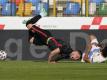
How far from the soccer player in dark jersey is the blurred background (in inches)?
169

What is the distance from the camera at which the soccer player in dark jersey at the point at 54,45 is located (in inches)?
591

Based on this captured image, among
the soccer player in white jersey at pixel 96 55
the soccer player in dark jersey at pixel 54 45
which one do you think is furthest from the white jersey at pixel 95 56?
the soccer player in dark jersey at pixel 54 45

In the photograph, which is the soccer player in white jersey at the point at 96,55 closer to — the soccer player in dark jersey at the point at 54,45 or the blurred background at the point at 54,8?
the soccer player in dark jersey at the point at 54,45

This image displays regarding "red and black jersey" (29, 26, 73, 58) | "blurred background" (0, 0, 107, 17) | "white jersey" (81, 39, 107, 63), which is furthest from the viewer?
"blurred background" (0, 0, 107, 17)

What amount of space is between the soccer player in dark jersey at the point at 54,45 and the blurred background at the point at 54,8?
14.1 ft

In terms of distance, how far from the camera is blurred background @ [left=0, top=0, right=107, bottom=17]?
2052 cm

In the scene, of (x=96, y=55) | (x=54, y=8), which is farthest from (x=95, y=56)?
(x=54, y=8)

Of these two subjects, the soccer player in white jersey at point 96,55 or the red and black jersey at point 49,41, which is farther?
the soccer player in white jersey at point 96,55

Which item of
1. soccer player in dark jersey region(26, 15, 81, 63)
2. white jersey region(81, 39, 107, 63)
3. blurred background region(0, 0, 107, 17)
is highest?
→ blurred background region(0, 0, 107, 17)

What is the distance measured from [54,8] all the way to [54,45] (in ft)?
17.5

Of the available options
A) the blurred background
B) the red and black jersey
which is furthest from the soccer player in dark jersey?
the blurred background

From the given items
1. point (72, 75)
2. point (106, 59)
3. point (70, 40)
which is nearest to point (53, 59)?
point (106, 59)

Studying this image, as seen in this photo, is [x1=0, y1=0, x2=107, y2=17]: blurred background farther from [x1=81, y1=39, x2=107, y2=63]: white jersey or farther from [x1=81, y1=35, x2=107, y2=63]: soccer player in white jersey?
[x1=81, y1=39, x2=107, y2=63]: white jersey

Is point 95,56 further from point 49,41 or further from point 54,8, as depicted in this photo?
point 54,8
